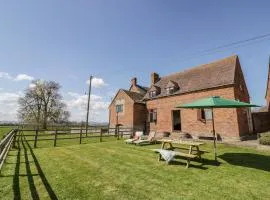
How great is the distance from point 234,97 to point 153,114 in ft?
35.0

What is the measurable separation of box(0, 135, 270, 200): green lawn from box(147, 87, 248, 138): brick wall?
817cm

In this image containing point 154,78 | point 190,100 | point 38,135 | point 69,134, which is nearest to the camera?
point 69,134

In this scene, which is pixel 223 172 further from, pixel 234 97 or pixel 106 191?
pixel 234 97

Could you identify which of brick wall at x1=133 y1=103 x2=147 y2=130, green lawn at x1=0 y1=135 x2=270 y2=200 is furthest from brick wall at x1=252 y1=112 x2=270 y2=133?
green lawn at x1=0 y1=135 x2=270 y2=200

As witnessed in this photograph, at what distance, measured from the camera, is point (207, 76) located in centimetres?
1952

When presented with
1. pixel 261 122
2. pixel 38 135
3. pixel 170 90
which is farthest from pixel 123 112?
pixel 261 122

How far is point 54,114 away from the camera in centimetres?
4378

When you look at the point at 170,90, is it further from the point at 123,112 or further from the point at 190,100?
the point at 123,112

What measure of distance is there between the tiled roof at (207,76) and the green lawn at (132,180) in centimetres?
1089

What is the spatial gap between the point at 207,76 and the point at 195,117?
4.97 metres

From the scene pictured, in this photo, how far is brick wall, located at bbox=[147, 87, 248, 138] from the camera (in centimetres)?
1568

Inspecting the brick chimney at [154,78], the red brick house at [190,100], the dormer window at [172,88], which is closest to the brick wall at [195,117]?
the red brick house at [190,100]

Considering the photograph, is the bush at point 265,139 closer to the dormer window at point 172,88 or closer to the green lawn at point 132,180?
the green lawn at point 132,180

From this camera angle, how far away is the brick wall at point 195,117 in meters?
15.7
